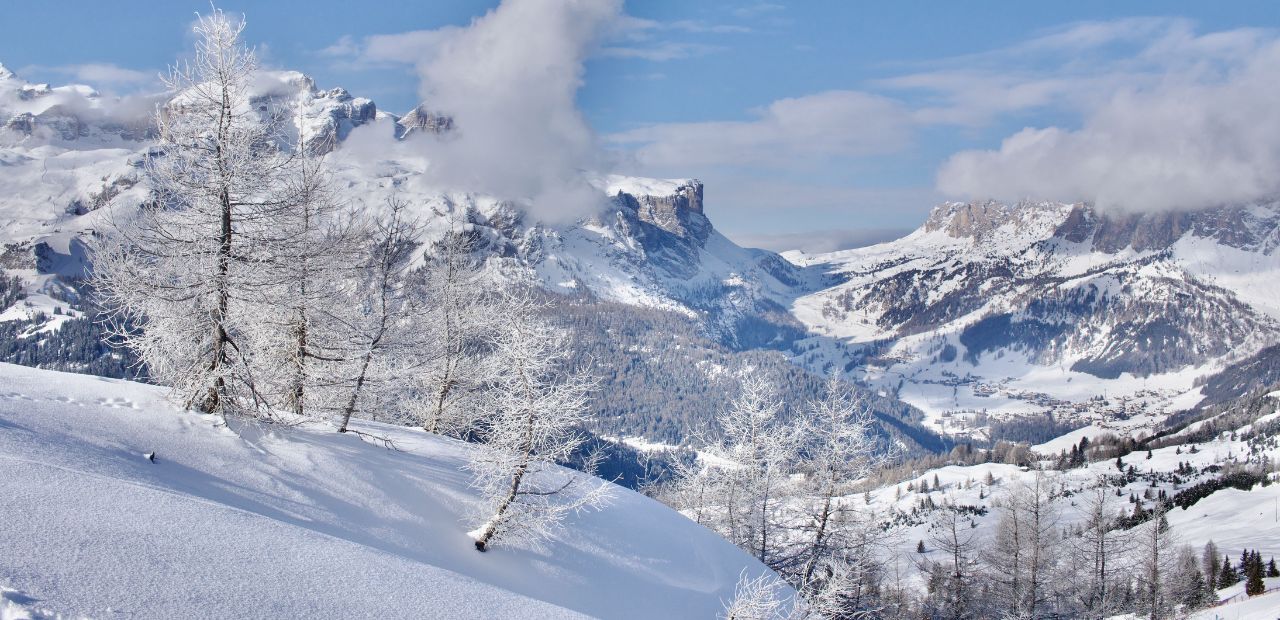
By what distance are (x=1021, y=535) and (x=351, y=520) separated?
36.1 m

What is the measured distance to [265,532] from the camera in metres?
12.2

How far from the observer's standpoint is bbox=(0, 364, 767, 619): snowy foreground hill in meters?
9.73

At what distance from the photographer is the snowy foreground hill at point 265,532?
9727 mm

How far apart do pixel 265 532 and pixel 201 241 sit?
8.19 m

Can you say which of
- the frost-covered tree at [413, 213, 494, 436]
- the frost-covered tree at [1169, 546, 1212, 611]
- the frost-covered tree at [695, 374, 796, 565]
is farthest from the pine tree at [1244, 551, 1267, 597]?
the frost-covered tree at [413, 213, 494, 436]

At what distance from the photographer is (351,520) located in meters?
15.2

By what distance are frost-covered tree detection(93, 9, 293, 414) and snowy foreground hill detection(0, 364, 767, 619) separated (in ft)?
4.18

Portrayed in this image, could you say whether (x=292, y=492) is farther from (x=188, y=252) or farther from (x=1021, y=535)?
(x=1021, y=535)

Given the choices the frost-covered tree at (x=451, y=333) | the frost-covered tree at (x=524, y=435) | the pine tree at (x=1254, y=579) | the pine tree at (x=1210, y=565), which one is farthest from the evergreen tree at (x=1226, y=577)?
the frost-covered tree at (x=524, y=435)

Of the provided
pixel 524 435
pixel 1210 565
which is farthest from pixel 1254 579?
pixel 524 435

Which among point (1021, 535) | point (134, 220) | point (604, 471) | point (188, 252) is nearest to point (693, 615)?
point (188, 252)

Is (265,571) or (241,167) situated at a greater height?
(241,167)

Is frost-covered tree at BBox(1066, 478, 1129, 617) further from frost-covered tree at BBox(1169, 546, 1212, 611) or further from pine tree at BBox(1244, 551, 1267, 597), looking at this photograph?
pine tree at BBox(1244, 551, 1267, 597)

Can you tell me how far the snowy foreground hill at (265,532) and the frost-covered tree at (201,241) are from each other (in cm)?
128
